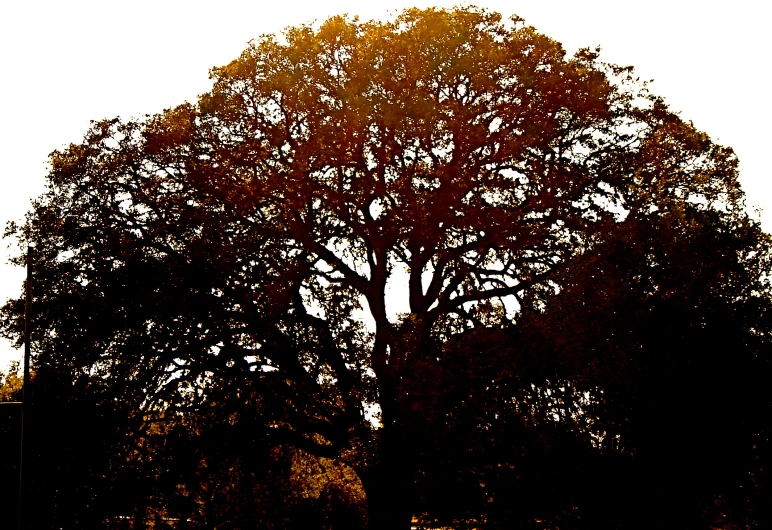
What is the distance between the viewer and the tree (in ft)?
75.5

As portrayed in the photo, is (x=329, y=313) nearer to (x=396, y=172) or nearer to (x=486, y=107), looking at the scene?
(x=396, y=172)

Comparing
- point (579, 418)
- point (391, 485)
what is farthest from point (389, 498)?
point (579, 418)

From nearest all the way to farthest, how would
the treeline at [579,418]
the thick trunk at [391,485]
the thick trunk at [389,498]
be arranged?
the treeline at [579,418] < the thick trunk at [391,485] < the thick trunk at [389,498]

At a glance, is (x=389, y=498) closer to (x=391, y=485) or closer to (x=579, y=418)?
(x=391, y=485)

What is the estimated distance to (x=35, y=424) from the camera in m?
22.2

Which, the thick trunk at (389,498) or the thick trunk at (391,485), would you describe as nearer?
the thick trunk at (391,485)

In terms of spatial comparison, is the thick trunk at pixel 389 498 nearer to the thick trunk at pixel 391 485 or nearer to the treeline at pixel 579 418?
the thick trunk at pixel 391 485

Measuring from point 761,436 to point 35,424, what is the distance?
16.7 m

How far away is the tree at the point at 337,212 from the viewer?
23.0 meters

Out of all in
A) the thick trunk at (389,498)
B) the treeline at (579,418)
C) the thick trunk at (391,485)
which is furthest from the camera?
the thick trunk at (389,498)

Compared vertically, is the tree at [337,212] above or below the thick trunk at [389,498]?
above

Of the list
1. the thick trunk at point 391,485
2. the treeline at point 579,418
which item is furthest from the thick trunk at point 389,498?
the treeline at point 579,418

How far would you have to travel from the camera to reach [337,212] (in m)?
25.0

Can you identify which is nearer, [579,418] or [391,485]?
[579,418]
